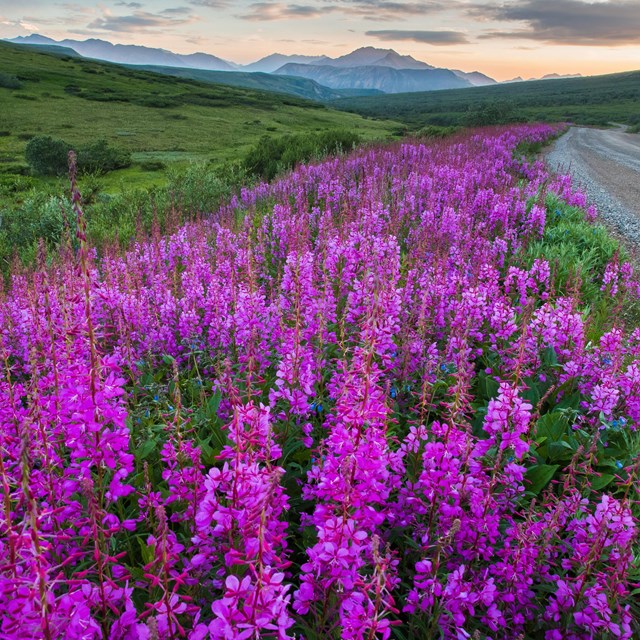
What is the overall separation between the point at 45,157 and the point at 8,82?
49233 millimetres

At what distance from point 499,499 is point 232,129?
59.1 metres

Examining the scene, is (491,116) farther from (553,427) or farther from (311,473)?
(311,473)

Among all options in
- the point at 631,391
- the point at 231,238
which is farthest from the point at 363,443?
the point at 231,238

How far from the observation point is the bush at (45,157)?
31.5 meters

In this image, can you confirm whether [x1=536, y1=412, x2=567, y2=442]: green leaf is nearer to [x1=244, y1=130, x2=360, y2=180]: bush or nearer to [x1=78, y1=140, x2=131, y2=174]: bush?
[x1=244, y1=130, x2=360, y2=180]: bush

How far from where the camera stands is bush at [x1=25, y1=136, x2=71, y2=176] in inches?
1242

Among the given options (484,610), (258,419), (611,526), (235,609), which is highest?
(258,419)

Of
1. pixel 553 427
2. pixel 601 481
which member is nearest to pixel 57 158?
pixel 553 427

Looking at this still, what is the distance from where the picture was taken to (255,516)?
1.63m

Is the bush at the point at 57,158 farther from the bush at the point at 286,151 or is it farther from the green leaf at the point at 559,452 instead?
the green leaf at the point at 559,452

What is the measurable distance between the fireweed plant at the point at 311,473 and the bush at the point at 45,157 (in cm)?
3127

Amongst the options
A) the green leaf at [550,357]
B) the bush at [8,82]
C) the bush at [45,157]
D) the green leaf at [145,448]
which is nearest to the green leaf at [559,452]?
the green leaf at [550,357]

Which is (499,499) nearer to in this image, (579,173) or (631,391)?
(631,391)

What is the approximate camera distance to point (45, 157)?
31609 millimetres
